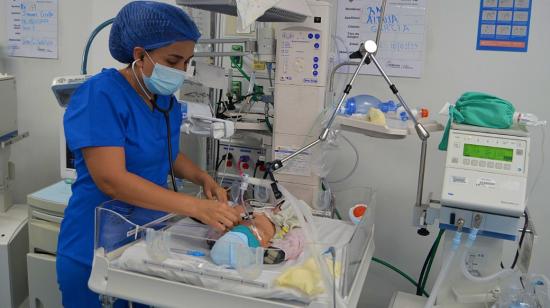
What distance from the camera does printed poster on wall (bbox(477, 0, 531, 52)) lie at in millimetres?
2025

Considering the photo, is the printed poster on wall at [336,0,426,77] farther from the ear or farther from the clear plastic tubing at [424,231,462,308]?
the ear

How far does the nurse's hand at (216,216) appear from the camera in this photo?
4.26 ft

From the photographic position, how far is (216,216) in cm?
130

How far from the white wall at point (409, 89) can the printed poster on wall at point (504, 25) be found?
3cm

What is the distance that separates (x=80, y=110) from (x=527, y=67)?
1.74m

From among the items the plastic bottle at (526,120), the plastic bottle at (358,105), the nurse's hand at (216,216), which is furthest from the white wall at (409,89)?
the nurse's hand at (216,216)

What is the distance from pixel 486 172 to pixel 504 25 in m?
0.91

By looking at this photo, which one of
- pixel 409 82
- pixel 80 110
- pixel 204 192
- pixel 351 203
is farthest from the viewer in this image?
pixel 409 82

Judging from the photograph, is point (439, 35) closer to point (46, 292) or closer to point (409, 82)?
point (409, 82)

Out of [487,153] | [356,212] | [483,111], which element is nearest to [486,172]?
[487,153]

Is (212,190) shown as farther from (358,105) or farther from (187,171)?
(358,105)

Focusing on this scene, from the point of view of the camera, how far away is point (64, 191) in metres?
2.19

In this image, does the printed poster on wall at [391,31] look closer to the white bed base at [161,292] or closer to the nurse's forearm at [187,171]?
the nurse's forearm at [187,171]

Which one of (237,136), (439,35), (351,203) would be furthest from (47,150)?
(439,35)
